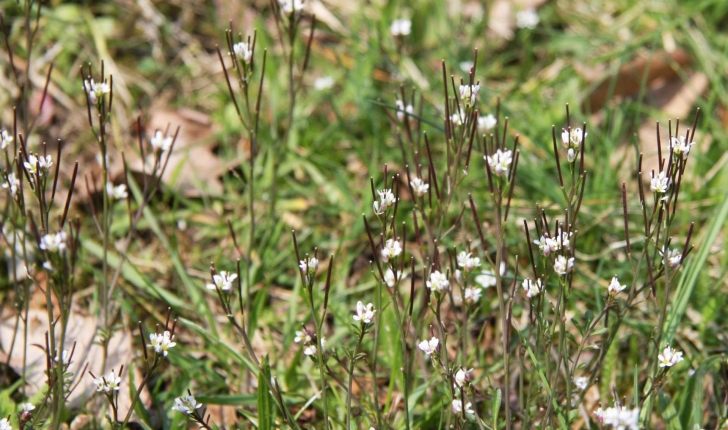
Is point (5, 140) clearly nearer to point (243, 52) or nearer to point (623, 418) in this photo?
point (243, 52)

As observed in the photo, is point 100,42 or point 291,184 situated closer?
point 291,184

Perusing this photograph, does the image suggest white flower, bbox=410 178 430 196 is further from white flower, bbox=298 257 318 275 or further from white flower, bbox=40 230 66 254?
white flower, bbox=40 230 66 254

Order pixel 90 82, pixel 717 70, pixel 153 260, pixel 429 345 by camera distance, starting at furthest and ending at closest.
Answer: pixel 717 70 → pixel 153 260 → pixel 90 82 → pixel 429 345

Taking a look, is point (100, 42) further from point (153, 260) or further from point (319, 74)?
point (153, 260)

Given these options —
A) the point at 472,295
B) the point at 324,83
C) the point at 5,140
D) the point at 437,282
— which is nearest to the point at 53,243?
the point at 5,140

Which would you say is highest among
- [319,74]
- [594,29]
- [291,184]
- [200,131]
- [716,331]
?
[594,29]

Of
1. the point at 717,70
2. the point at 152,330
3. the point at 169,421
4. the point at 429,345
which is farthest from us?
the point at 717,70

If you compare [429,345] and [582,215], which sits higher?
[582,215]

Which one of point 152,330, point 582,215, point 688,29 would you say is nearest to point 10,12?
point 152,330

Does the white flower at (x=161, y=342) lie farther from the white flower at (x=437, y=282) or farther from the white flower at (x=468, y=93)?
the white flower at (x=468, y=93)
